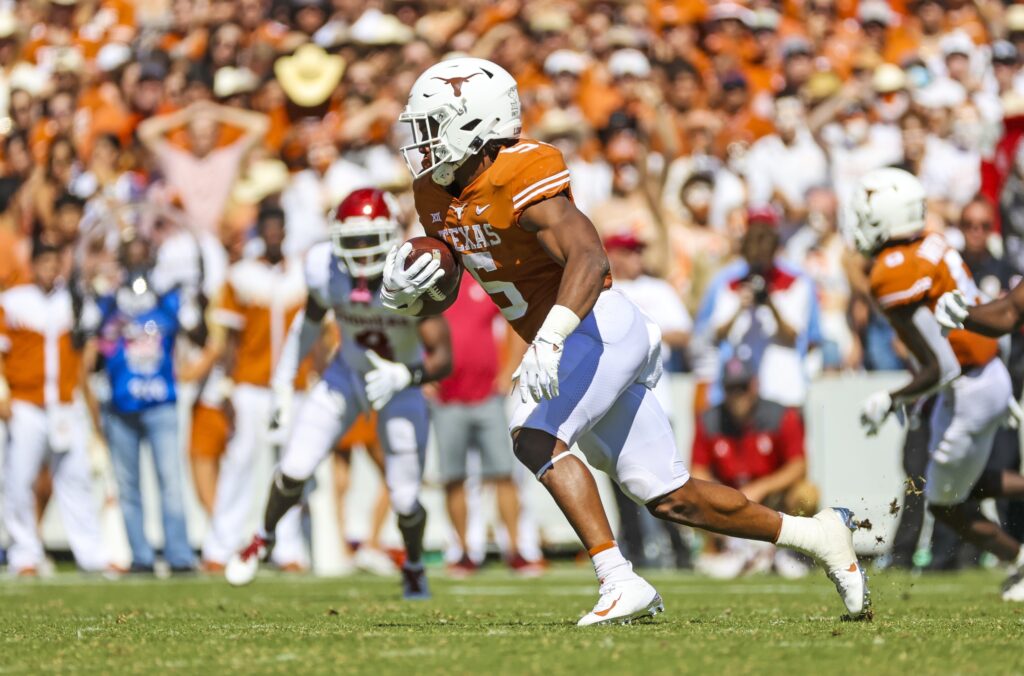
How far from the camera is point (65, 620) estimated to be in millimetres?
6922

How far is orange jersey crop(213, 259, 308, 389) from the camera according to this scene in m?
12.0

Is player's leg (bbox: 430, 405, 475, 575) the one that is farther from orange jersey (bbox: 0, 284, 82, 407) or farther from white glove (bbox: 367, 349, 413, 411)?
white glove (bbox: 367, 349, 413, 411)

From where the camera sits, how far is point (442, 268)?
619 centimetres

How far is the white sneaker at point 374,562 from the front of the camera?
458 inches

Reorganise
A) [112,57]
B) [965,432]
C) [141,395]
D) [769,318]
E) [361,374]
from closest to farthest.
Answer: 1. [965,432]
2. [361,374]
3. [769,318]
4. [141,395]
5. [112,57]

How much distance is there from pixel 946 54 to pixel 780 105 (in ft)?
6.00

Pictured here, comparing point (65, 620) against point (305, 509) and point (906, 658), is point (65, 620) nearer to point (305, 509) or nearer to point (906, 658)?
point (906, 658)

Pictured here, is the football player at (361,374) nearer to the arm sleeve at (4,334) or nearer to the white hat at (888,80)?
the arm sleeve at (4,334)

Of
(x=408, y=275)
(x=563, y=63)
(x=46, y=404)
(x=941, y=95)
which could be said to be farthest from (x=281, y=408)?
(x=941, y=95)

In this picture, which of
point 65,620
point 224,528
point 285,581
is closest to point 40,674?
point 65,620

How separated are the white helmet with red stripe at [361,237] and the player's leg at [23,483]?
171 inches

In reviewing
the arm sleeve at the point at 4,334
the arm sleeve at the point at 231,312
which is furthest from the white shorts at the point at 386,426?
the arm sleeve at the point at 4,334

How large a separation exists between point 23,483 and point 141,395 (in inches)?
42.6

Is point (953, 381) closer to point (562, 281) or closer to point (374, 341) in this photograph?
point (374, 341)
